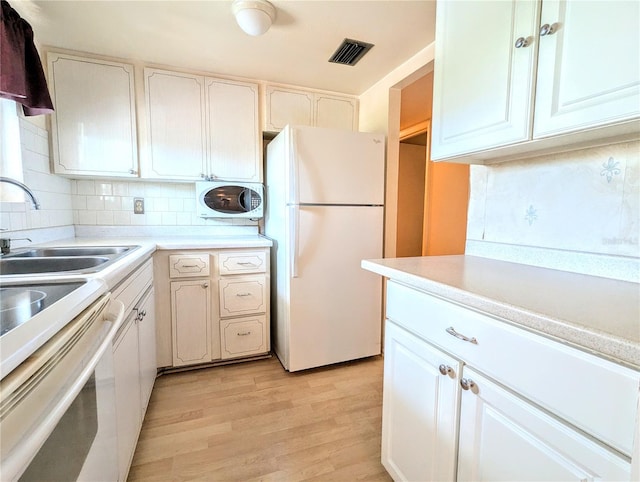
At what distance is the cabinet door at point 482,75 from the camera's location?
0.99 metres

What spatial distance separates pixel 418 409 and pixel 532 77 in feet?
3.80

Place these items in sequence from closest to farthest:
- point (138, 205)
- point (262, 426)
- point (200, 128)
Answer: point (262, 426) < point (200, 128) < point (138, 205)

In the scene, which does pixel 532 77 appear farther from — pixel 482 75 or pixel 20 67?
pixel 20 67

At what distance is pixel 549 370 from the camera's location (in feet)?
2.12

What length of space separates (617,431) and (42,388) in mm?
1018

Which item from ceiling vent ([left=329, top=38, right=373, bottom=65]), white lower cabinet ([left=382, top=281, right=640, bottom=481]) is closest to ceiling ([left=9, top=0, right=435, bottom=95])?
ceiling vent ([left=329, top=38, right=373, bottom=65])

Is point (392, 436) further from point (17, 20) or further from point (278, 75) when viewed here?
point (17, 20)

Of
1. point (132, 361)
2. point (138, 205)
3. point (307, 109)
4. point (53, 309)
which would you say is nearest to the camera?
point (53, 309)

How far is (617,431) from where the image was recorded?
0.54 m

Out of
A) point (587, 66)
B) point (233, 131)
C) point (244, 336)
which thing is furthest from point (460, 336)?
point (233, 131)

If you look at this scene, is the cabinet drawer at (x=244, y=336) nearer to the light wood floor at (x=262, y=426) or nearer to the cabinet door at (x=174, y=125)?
the light wood floor at (x=262, y=426)

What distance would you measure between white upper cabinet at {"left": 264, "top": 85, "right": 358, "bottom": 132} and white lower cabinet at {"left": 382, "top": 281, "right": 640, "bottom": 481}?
6.31 feet

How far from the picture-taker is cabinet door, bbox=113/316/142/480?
1.14 metres

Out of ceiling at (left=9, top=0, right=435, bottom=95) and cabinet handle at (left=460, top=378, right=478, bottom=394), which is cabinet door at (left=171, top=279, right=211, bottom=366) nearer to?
ceiling at (left=9, top=0, right=435, bottom=95)
